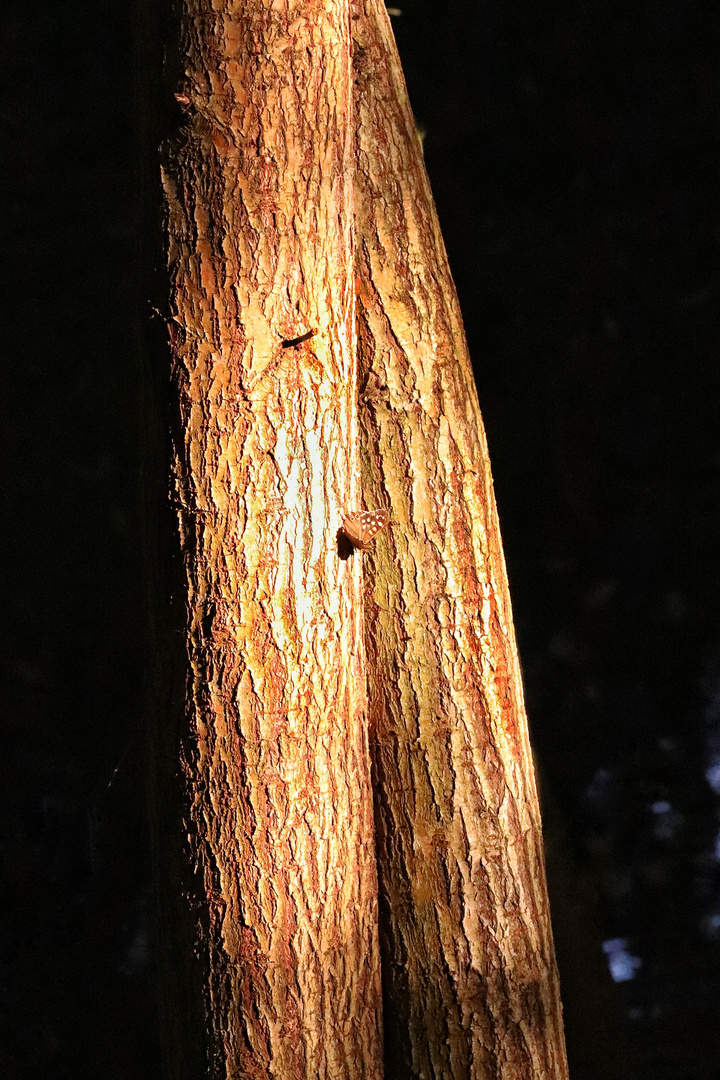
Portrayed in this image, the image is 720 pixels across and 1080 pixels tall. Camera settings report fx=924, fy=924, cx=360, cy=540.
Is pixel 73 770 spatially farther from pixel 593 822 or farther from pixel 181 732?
pixel 593 822

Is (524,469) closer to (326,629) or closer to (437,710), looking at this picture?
(437,710)

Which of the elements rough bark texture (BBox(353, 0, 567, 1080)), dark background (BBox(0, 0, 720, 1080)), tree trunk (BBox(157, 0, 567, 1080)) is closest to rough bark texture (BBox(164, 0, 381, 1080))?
tree trunk (BBox(157, 0, 567, 1080))

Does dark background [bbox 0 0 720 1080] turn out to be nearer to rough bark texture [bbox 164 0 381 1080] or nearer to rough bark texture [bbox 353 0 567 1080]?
rough bark texture [bbox 353 0 567 1080]

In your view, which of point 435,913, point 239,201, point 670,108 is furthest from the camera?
point 670,108

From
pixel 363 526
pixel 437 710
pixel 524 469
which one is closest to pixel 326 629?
pixel 363 526

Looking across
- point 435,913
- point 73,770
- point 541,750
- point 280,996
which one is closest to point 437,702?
point 435,913

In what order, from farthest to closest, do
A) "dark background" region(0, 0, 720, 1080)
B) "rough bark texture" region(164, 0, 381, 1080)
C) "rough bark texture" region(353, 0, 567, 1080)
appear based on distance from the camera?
"dark background" region(0, 0, 720, 1080)
"rough bark texture" region(353, 0, 567, 1080)
"rough bark texture" region(164, 0, 381, 1080)

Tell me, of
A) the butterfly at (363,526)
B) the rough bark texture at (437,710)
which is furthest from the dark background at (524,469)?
the butterfly at (363,526)
